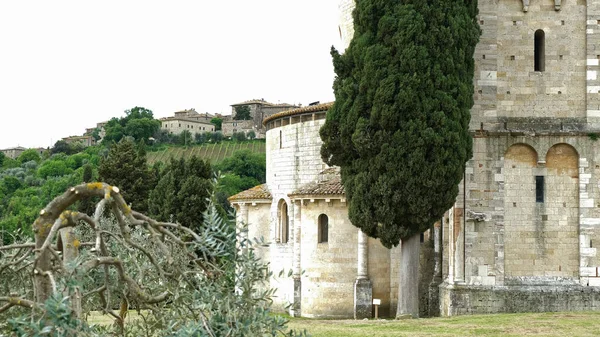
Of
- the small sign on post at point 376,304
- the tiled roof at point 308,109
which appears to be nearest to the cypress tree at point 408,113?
the small sign on post at point 376,304

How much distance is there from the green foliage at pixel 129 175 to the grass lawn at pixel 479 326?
24.7 metres

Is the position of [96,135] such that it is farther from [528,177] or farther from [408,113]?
[408,113]

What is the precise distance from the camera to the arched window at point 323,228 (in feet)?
90.6

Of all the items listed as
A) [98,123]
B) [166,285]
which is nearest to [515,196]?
[166,285]

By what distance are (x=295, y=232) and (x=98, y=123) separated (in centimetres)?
13446

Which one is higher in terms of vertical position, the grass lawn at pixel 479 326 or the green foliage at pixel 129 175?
the green foliage at pixel 129 175

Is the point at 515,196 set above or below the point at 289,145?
below

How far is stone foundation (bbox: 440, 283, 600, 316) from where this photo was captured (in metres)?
22.9

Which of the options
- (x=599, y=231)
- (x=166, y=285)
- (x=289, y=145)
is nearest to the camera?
(x=166, y=285)

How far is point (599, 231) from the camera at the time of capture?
76.2ft

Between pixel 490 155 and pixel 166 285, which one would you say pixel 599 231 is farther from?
pixel 166 285

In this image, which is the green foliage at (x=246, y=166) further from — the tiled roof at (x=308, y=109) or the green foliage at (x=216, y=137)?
the tiled roof at (x=308, y=109)

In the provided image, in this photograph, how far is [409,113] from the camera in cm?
2136

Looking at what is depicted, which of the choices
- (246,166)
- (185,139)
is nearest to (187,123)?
(185,139)
